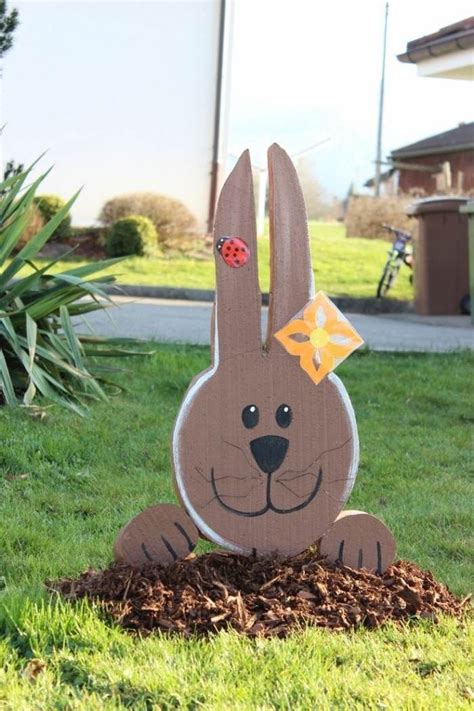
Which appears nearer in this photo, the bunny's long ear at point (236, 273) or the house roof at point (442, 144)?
the bunny's long ear at point (236, 273)

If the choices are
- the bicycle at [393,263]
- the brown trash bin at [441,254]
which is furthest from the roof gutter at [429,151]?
the brown trash bin at [441,254]

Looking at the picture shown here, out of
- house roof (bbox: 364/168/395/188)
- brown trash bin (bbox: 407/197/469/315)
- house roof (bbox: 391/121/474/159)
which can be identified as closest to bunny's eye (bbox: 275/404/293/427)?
brown trash bin (bbox: 407/197/469/315)

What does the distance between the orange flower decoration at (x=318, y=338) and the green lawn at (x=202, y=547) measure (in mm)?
905

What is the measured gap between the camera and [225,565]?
359 centimetres

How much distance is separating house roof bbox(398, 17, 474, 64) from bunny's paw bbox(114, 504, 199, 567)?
9159mm

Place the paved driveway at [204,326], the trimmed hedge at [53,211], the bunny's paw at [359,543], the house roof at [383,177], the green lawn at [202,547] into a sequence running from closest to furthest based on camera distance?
the green lawn at [202,547] → the bunny's paw at [359,543] → the paved driveway at [204,326] → the trimmed hedge at [53,211] → the house roof at [383,177]

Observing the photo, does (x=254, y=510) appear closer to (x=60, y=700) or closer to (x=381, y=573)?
(x=381, y=573)

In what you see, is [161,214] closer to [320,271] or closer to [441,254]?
[320,271]

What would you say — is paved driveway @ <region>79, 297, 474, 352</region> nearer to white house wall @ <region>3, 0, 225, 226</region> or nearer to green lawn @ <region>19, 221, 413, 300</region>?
green lawn @ <region>19, 221, 413, 300</region>

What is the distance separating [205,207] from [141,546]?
18717 mm

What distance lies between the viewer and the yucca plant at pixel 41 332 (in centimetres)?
621

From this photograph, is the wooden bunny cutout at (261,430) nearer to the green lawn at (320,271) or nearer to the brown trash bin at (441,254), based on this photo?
the brown trash bin at (441,254)

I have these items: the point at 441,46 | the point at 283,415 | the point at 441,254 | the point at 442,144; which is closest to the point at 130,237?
the point at 441,254

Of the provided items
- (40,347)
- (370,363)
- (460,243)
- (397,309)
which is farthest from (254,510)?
(397,309)
